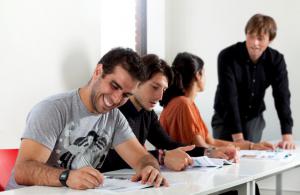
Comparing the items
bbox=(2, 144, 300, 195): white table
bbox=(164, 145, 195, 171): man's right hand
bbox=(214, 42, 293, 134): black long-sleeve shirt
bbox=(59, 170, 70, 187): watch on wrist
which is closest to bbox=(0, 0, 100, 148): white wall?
bbox=(214, 42, 293, 134): black long-sleeve shirt

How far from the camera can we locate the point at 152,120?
276 centimetres

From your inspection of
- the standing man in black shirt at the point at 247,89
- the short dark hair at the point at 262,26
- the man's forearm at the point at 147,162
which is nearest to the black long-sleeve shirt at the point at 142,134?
the man's forearm at the point at 147,162

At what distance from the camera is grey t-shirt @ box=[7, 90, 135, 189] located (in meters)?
1.95

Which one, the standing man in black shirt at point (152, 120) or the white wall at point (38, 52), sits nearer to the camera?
the standing man in black shirt at point (152, 120)

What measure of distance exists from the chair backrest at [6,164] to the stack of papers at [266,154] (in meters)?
1.31

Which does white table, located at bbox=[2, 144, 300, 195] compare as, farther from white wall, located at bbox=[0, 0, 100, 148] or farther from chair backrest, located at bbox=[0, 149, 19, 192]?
white wall, located at bbox=[0, 0, 100, 148]

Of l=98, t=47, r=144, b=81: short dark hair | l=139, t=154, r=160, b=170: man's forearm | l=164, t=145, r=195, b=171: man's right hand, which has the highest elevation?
l=98, t=47, r=144, b=81: short dark hair

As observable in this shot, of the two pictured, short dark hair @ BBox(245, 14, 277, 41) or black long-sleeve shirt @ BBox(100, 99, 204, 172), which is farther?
short dark hair @ BBox(245, 14, 277, 41)

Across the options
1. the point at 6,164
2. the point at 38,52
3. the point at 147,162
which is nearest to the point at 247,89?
the point at 38,52

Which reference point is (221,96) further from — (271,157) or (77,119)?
(77,119)

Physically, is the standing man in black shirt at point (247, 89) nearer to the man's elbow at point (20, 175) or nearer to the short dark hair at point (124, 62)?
the short dark hair at point (124, 62)

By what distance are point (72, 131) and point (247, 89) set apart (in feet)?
6.82

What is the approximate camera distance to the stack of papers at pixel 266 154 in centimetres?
291

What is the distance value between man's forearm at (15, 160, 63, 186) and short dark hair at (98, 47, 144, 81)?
44 cm
